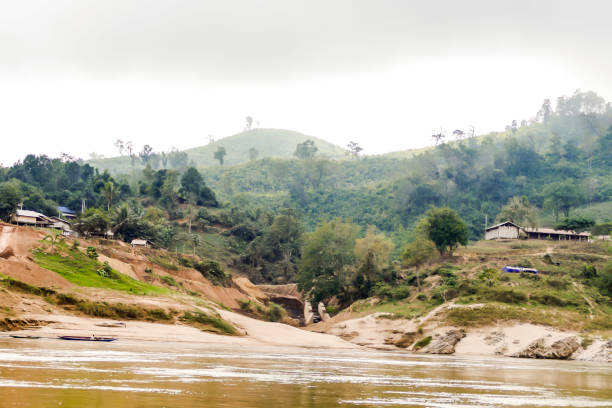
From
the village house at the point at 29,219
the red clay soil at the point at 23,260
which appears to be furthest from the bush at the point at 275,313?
the village house at the point at 29,219

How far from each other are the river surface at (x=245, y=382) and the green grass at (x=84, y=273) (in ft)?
56.5

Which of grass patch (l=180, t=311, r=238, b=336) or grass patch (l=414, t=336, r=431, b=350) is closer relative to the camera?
grass patch (l=180, t=311, r=238, b=336)

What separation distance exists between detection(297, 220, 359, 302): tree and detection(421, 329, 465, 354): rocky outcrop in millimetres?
29413

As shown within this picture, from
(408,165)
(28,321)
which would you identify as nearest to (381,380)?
(28,321)

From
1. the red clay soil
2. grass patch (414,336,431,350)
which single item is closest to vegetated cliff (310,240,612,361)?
grass patch (414,336,431,350)

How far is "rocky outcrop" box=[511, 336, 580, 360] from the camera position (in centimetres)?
6075

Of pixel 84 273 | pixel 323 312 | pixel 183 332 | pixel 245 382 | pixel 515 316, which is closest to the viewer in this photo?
pixel 245 382

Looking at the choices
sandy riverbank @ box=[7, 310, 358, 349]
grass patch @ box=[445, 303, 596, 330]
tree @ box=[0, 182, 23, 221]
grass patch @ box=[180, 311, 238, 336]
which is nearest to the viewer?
sandy riverbank @ box=[7, 310, 358, 349]

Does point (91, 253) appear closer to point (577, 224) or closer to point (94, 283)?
point (94, 283)

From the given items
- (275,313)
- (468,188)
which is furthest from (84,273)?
(468,188)

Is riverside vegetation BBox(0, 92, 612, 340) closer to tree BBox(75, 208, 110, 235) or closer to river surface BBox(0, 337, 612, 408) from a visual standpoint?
tree BBox(75, 208, 110, 235)

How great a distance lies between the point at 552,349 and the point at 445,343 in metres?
10.5

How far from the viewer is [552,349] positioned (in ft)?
200

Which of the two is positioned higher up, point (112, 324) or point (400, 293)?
point (112, 324)
